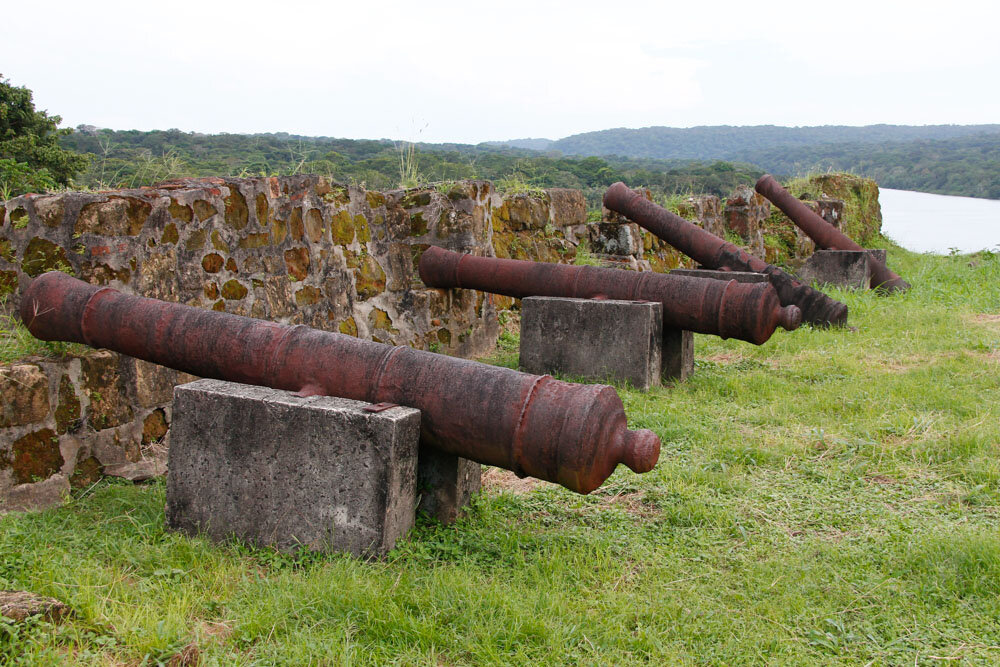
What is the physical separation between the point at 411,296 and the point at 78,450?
→ 331 centimetres

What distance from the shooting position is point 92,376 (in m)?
3.79

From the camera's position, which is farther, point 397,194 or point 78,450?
point 397,194

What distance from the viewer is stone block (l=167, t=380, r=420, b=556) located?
2.91 meters

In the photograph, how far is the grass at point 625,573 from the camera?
7.65ft

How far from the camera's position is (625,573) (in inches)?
113

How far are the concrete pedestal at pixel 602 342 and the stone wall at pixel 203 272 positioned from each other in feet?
3.11

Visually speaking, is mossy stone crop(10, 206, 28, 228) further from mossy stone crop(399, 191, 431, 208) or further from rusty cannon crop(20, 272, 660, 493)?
mossy stone crop(399, 191, 431, 208)

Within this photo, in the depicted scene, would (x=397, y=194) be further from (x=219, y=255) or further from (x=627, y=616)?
(x=627, y=616)

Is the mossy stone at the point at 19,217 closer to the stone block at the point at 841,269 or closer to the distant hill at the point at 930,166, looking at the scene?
the stone block at the point at 841,269

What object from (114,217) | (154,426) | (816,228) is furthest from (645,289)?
Result: (816,228)

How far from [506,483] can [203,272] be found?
2.12 metres

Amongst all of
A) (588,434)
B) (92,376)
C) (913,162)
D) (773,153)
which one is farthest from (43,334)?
(773,153)

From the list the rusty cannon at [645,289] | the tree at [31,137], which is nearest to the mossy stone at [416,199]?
the rusty cannon at [645,289]

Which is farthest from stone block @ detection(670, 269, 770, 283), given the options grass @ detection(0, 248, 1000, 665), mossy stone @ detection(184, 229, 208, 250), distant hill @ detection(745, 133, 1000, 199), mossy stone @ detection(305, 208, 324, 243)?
distant hill @ detection(745, 133, 1000, 199)
